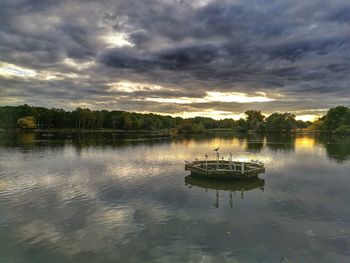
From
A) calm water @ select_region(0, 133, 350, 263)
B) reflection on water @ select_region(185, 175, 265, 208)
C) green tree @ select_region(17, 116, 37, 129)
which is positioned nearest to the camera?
calm water @ select_region(0, 133, 350, 263)

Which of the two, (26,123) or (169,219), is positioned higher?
(26,123)

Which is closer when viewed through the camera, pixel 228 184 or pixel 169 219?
pixel 169 219

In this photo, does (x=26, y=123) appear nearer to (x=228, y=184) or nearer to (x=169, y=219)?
(x=228, y=184)

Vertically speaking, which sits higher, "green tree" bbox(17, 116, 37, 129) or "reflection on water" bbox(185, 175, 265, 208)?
"green tree" bbox(17, 116, 37, 129)

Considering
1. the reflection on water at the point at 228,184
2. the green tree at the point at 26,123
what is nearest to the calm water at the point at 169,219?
the reflection on water at the point at 228,184

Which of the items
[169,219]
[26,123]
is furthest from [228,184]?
[26,123]

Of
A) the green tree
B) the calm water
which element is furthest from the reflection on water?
the green tree

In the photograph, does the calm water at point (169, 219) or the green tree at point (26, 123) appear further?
the green tree at point (26, 123)

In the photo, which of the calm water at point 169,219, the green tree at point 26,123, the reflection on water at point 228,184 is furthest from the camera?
the green tree at point 26,123

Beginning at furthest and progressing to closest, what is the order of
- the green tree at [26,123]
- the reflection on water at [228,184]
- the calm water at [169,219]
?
the green tree at [26,123] → the reflection on water at [228,184] → the calm water at [169,219]

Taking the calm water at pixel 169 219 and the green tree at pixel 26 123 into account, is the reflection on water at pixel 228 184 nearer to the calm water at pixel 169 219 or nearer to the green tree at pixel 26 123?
the calm water at pixel 169 219

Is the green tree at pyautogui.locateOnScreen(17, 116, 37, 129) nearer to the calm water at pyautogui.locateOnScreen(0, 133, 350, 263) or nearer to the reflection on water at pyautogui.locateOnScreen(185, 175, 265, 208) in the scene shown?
the calm water at pyautogui.locateOnScreen(0, 133, 350, 263)

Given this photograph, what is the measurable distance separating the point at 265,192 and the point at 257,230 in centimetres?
1120

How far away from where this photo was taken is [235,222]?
19.9 metres
